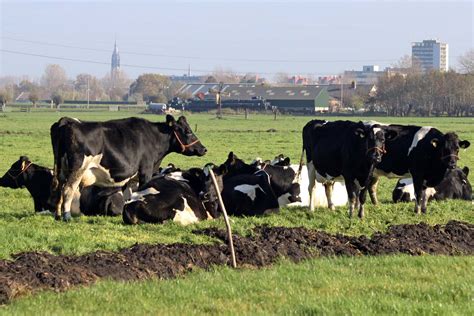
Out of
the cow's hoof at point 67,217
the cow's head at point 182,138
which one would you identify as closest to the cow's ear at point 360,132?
the cow's head at point 182,138

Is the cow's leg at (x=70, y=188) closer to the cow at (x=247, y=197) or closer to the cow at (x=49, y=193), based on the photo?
the cow at (x=49, y=193)

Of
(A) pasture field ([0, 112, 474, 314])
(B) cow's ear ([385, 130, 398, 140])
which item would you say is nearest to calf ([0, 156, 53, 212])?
(A) pasture field ([0, 112, 474, 314])

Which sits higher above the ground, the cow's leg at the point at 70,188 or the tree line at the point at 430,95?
the tree line at the point at 430,95

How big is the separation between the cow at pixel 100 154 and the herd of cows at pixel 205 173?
2cm

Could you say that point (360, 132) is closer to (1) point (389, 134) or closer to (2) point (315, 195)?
(1) point (389, 134)

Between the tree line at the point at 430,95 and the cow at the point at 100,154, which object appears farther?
the tree line at the point at 430,95

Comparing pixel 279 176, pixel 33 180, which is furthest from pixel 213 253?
pixel 279 176

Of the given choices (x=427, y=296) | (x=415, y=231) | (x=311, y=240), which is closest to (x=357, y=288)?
(x=427, y=296)

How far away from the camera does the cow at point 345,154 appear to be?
667 inches

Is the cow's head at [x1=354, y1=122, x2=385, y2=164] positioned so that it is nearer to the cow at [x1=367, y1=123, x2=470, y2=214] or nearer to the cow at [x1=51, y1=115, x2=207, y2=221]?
the cow at [x1=367, y1=123, x2=470, y2=214]

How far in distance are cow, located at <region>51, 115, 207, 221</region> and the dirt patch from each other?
2.87 meters

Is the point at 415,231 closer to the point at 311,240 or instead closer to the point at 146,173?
the point at 311,240

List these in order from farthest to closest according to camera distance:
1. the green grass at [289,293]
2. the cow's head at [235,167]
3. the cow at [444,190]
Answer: the cow at [444,190], the cow's head at [235,167], the green grass at [289,293]

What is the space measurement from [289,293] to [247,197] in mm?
7193
